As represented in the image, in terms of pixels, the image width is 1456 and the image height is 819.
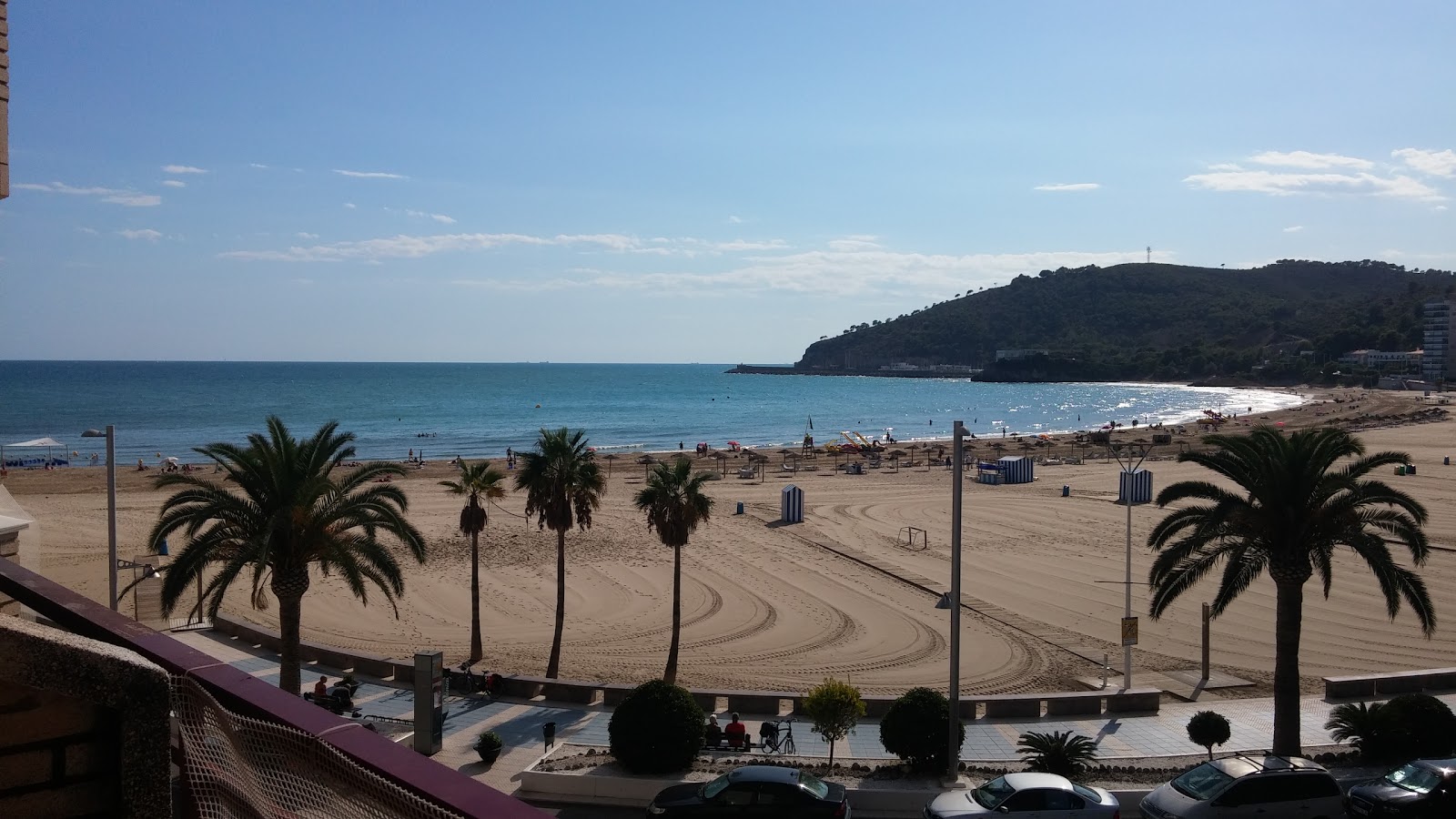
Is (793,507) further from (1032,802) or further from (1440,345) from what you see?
(1440,345)

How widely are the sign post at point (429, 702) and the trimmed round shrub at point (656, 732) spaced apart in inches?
118

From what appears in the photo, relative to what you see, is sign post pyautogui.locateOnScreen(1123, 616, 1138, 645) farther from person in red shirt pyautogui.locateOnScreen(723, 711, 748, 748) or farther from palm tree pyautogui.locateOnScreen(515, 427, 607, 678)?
palm tree pyautogui.locateOnScreen(515, 427, 607, 678)

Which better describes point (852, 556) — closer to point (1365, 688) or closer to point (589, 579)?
point (589, 579)

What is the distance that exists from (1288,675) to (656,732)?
32.2ft

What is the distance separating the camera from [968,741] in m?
16.5

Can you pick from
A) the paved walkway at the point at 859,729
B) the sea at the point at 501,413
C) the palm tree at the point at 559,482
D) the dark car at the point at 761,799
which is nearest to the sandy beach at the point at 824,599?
the paved walkway at the point at 859,729

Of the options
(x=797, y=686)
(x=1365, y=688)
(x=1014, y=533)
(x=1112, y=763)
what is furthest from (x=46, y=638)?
(x=1014, y=533)

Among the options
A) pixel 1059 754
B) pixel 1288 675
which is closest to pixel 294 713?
pixel 1059 754

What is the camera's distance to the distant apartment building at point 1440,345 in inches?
6826

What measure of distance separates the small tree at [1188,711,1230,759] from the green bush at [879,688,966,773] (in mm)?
3971

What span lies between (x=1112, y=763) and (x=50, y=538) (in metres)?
38.4

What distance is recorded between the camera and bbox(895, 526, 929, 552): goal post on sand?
37125 millimetres

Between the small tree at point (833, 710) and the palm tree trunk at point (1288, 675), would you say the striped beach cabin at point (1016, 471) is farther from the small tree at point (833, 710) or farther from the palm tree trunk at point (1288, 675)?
the small tree at point (833, 710)

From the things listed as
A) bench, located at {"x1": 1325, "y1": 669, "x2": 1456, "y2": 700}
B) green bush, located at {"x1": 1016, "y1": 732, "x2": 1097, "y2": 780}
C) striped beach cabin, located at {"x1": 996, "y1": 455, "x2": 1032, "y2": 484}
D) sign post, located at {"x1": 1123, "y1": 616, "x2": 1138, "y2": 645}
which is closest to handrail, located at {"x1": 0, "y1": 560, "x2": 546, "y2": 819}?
green bush, located at {"x1": 1016, "y1": 732, "x2": 1097, "y2": 780}
